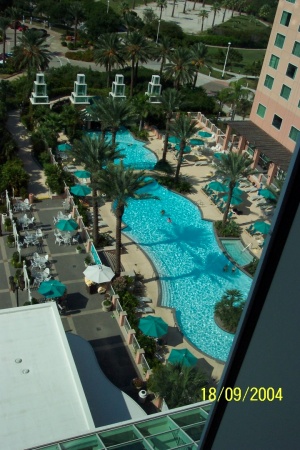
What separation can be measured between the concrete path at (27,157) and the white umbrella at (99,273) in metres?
11.0

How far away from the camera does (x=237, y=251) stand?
34750 millimetres

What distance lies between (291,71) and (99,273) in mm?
24927

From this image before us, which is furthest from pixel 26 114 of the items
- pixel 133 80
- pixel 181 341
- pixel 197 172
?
pixel 181 341

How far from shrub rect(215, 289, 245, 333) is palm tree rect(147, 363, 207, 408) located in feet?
20.8

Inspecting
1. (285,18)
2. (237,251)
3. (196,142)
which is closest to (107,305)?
(237,251)

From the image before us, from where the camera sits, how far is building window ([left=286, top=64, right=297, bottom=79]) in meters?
40.5

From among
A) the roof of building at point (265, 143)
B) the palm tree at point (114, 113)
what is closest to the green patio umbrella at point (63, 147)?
the palm tree at point (114, 113)

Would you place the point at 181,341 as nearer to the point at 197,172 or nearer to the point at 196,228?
the point at 196,228

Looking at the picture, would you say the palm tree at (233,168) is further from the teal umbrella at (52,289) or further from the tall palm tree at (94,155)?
the teal umbrella at (52,289)

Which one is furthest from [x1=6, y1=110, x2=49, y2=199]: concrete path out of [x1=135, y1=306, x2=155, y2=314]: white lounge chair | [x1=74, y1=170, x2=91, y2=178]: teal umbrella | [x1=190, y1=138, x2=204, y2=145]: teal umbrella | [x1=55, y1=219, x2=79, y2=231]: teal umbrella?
[x1=190, y1=138, x2=204, y2=145]: teal umbrella

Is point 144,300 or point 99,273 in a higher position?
point 99,273

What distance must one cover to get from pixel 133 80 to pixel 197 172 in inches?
738

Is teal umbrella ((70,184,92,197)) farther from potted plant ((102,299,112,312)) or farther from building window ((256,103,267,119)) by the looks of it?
building window ((256,103,267,119))

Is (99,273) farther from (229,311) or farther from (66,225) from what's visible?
(229,311)
